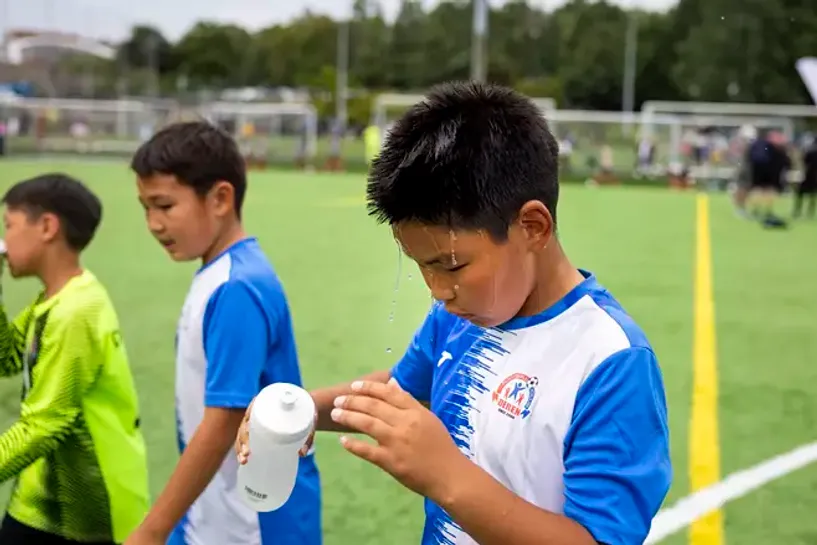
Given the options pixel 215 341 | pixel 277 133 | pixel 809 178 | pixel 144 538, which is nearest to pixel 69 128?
pixel 277 133

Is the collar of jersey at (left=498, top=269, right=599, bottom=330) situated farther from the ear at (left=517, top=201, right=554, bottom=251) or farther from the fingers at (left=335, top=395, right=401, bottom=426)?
the fingers at (left=335, top=395, right=401, bottom=426)

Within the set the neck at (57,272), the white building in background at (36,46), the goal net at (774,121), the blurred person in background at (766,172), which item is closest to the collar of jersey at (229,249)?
the neck at (57,272)

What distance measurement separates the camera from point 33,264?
9.83 ft

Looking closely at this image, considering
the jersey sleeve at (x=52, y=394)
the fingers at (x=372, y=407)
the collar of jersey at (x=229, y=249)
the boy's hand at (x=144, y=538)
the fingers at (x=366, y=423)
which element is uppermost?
the collar of jersey at (x=229, y=249)

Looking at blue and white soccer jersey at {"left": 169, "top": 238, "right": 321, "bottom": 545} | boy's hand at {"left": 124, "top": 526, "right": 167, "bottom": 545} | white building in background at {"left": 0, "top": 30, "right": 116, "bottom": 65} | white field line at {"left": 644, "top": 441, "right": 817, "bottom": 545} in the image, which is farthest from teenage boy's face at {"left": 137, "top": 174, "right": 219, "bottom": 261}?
white building in background at {"left": 0, "top": 30, "right": 116, "bottom": 65}

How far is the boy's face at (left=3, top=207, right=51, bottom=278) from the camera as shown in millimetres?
2994

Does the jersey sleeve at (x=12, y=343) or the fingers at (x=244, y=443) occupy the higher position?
the fingers at (x=244, y=443)

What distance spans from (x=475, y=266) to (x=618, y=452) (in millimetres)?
385

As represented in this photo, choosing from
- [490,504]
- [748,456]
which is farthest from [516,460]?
[748,456]

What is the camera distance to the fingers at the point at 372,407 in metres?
1.40

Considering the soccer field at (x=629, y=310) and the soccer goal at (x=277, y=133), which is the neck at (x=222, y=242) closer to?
the soccer field at (x=629, y=310)

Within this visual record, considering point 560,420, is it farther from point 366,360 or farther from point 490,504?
point 366,360

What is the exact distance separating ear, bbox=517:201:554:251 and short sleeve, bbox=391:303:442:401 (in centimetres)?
46

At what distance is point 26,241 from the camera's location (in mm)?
2994
